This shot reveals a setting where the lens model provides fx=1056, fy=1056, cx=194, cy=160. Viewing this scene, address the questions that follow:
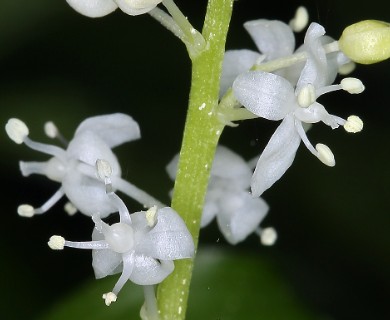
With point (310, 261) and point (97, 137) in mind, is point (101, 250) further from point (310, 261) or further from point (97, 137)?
point (310, 261)

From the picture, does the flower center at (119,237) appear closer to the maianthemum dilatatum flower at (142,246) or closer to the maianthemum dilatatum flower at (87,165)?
the maianthemum dilatatum flower at (142,246)

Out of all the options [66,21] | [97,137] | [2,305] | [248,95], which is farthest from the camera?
[66,21]

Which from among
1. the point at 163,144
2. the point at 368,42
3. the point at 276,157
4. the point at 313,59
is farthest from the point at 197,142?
the point at 163,144

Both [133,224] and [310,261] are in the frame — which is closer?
[133,224]

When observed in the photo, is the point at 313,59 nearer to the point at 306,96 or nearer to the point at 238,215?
the point at 306,96

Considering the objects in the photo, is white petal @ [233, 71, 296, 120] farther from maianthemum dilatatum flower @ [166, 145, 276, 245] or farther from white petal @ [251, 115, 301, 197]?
maianthemum dilatatum flower @ [166, 145, 276, 245]

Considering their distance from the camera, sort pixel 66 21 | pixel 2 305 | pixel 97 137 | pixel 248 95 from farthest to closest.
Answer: pixel 66 21, pixel 2 305, pixel 97 137, pixel 248 95

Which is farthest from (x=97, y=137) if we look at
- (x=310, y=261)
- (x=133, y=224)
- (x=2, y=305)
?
(x=310, y=261)
